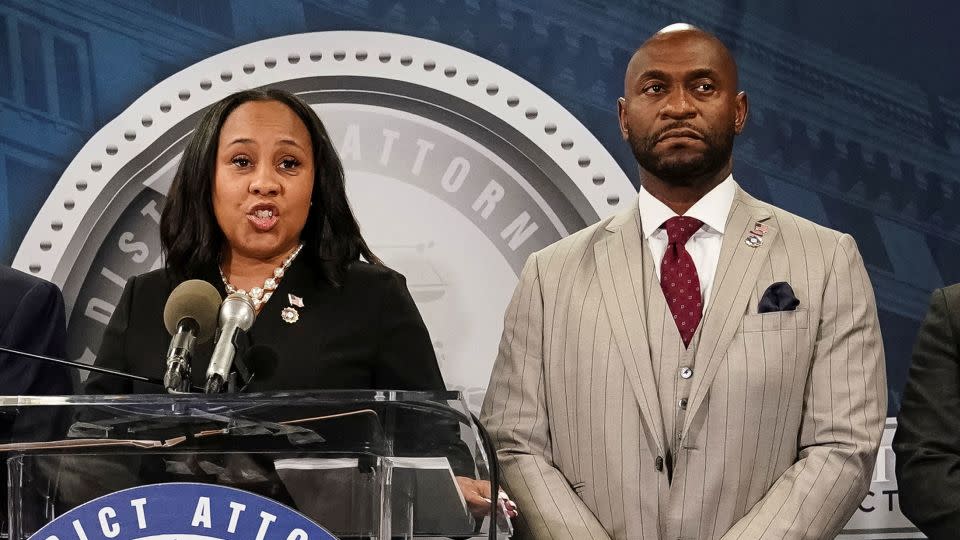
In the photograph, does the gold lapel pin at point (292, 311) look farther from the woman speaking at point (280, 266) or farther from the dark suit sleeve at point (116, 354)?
the dark suit sleeve at point (116, 354)

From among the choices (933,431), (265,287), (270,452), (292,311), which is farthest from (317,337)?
(933,431)

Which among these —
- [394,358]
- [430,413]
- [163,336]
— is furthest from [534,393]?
[430,413]

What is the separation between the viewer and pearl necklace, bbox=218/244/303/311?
9.10 ft

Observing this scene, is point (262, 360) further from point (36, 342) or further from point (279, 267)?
point (36, 342)

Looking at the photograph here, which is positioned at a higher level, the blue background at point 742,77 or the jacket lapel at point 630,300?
the blue background at point 742,77

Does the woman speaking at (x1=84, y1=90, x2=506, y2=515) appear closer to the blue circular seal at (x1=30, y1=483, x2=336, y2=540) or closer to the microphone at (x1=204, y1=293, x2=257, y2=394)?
the microphone at (x1=204, y1=293, x2=257, y2=394)

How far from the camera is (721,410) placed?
2.50 meters

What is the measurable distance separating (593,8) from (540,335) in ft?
3.24

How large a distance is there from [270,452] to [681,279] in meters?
1.18

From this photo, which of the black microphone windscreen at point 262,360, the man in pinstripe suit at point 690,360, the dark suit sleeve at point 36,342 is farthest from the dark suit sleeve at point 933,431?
the dark suit sleeve at point 36,342

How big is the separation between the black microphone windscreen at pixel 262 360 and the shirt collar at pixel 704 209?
812 millimetres

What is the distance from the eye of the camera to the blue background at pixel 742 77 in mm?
3225

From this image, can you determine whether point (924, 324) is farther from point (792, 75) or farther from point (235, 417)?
point (235, 417)

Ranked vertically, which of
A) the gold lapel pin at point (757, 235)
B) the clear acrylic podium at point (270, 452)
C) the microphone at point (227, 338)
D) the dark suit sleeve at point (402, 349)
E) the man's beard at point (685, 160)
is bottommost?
the clear acrylic podium at point (270, 452)
